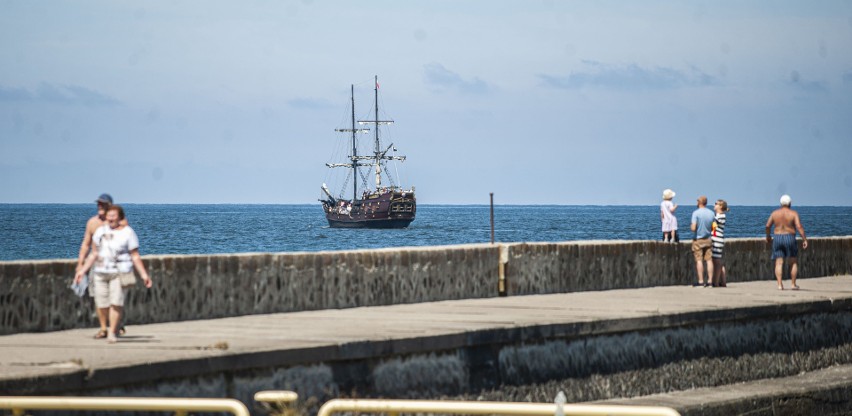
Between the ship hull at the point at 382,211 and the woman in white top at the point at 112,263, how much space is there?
114699 millimetres

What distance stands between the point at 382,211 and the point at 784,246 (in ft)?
355

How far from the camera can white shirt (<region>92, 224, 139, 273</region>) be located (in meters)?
12.3

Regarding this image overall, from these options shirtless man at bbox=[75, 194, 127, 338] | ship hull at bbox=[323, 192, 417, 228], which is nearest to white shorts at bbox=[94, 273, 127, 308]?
shirtless man at bbox=[75, 194, 127, 338]

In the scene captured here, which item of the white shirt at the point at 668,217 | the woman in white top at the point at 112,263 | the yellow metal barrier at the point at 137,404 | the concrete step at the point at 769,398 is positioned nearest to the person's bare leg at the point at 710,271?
the white shirt at the point at 668,217

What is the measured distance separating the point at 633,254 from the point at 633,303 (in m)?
3.07

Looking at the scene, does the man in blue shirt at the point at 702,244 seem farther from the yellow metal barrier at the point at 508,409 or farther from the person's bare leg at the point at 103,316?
the yellow metal barrier at the point at 508,409

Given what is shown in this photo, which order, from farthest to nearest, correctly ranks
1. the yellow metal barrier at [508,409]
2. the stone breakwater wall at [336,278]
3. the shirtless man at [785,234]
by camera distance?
the shirtless man at [785,234] < the stone breakwater wall at [336,278] < the yellow metal barrier at [508,409]

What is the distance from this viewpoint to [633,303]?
16.8 m

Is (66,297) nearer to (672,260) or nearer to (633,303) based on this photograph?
(633,303)

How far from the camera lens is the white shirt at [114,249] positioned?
12297 millimetres

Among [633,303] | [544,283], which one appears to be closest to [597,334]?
[633,303]

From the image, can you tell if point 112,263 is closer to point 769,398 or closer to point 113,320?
point 113,320

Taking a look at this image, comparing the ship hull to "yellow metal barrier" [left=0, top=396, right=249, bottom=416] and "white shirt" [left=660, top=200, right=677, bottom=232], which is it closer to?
"white shirt" [left=660, top=200, right=677, bottom=232]

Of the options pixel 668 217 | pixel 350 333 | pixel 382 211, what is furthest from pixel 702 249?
pixel 382 211
